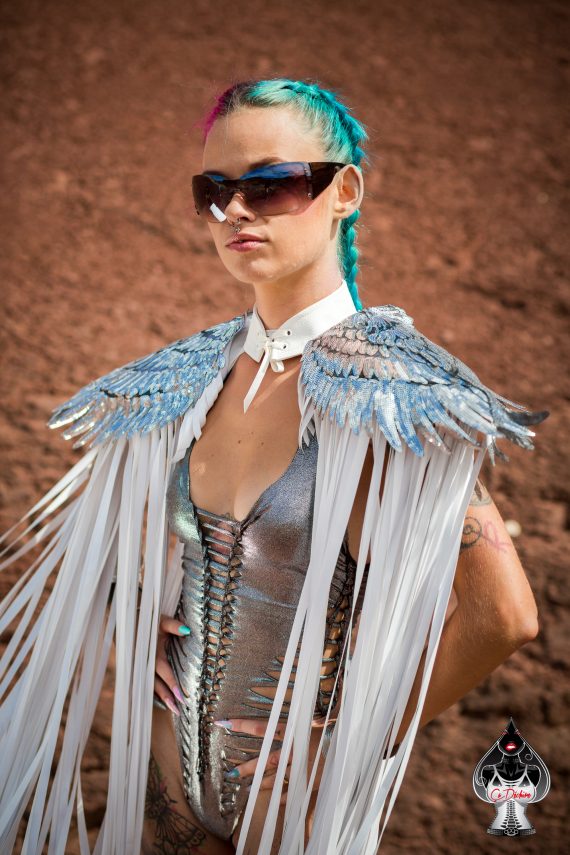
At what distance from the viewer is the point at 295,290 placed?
1.38m

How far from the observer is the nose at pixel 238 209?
1296mm

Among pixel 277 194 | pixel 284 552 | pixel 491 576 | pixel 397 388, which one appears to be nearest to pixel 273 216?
pixel 277 194

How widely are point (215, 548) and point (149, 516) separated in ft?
0.64

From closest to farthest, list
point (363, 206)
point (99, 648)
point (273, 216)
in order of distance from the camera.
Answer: point (273, 216) → point (99, 648) → point (363, 206)

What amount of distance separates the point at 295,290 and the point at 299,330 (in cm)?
6

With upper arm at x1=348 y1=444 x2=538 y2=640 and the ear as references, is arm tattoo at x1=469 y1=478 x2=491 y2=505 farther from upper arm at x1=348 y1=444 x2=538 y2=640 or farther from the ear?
the ear

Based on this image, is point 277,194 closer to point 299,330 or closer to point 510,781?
point 299,330

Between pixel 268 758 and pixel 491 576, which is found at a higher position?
pixel 491 576

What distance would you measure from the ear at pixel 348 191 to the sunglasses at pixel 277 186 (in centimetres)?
4

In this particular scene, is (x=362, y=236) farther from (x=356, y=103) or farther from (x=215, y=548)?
(x=215, y=548)

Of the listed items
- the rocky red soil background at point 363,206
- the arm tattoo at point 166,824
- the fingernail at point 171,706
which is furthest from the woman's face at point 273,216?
the rocky red soil background at point 363,206

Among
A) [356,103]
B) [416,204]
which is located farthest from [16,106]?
[416,204]

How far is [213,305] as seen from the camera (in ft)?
11.3

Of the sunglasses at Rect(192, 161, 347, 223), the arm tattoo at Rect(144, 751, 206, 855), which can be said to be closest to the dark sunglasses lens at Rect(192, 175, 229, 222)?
the sunglasses at Rect(192, 161, 347, 223)
